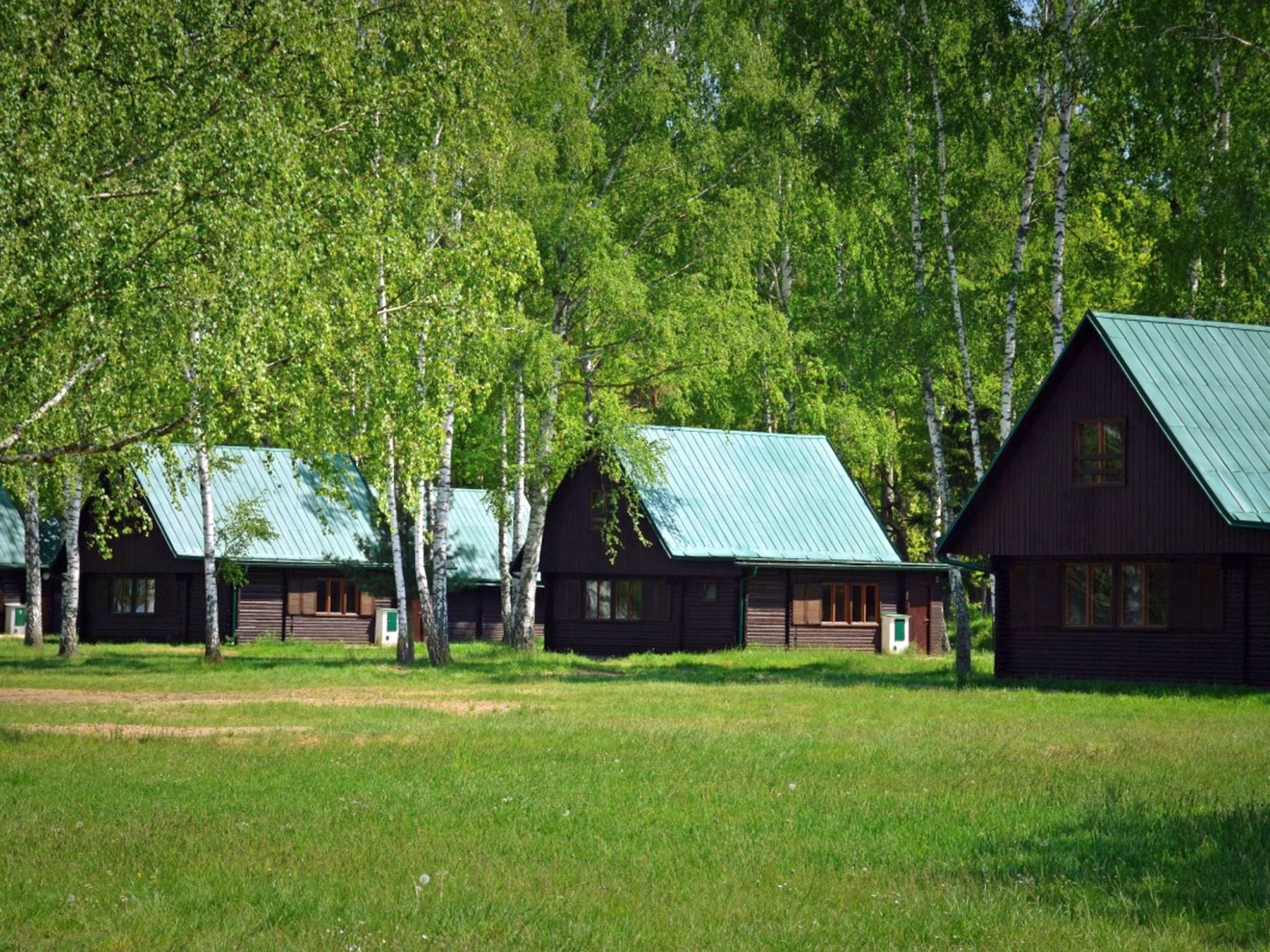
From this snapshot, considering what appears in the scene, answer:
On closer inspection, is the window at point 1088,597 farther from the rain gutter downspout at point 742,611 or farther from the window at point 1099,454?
the rain gutter downspout at point 742,611

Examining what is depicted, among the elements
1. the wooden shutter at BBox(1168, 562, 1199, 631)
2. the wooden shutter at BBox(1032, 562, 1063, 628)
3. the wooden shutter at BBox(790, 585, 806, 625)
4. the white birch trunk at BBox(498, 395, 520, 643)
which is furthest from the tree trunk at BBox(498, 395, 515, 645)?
the wooden shutter at BBox(1168, 562, 1199, 631)

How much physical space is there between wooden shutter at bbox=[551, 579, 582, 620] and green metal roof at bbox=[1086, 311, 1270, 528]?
20187 millimetres

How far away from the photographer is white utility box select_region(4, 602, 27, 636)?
194 ft

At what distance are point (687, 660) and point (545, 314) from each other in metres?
9.14

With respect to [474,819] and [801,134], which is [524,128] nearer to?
[801,134]

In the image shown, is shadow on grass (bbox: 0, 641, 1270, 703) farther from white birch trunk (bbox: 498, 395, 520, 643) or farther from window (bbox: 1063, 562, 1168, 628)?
white birch trunk (bbox: 498, 395, 520, 643)

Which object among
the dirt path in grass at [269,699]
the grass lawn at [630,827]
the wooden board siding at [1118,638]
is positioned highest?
the wooden board siding at [1118,638]

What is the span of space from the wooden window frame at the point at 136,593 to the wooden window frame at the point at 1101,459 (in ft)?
103

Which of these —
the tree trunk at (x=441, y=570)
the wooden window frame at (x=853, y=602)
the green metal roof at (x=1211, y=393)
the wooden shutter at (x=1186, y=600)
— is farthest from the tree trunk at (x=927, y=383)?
the wooden window frame at (x=853, y=602)

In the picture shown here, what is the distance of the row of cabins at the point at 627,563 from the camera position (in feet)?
157

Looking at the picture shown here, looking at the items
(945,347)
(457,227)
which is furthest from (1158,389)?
(457,227)

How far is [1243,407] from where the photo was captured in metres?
33.8

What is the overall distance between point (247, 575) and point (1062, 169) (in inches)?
1171

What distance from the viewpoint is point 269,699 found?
29.2m
